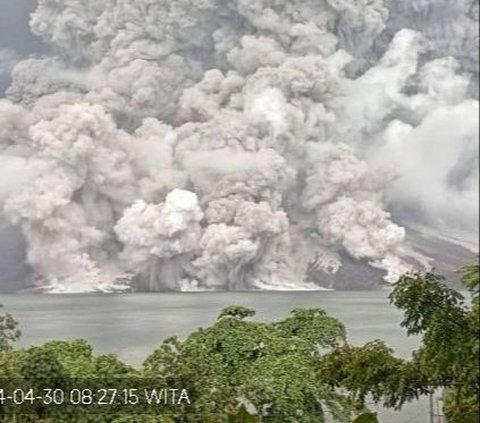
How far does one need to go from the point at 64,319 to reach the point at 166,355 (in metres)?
45.2

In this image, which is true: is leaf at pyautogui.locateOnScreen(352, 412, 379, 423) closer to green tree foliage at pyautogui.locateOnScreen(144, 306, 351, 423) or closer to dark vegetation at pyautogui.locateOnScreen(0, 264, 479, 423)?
dark vegetation at pyautogui.locateOnScreen(0, 264, 479, 423)

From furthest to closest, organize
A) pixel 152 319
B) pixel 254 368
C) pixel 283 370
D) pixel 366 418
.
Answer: pixel 152 319, pixel 254 368, pixel 283 370, pixel 366 418

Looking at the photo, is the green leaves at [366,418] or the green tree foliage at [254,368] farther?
the green tree foliage at [254,368]

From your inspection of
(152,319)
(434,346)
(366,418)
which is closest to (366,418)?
(366,418)

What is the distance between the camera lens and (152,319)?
48.0m

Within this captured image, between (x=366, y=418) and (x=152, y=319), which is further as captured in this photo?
(x=152, y=319)

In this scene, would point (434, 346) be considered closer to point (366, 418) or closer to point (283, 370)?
point (366, 418)

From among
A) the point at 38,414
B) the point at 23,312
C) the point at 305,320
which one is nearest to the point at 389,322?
the point at 23,312

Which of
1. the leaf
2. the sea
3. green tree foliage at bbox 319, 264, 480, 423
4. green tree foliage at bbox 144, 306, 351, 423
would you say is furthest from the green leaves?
the sea

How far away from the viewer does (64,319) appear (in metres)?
50.0

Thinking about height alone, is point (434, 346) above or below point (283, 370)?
above

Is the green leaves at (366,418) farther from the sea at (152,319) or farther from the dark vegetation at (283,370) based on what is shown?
the sea at (152,319)

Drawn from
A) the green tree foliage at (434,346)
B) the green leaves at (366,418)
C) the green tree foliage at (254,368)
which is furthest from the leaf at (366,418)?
the green tree foliage at (254,368)

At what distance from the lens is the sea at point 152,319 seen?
29797 millimetres
